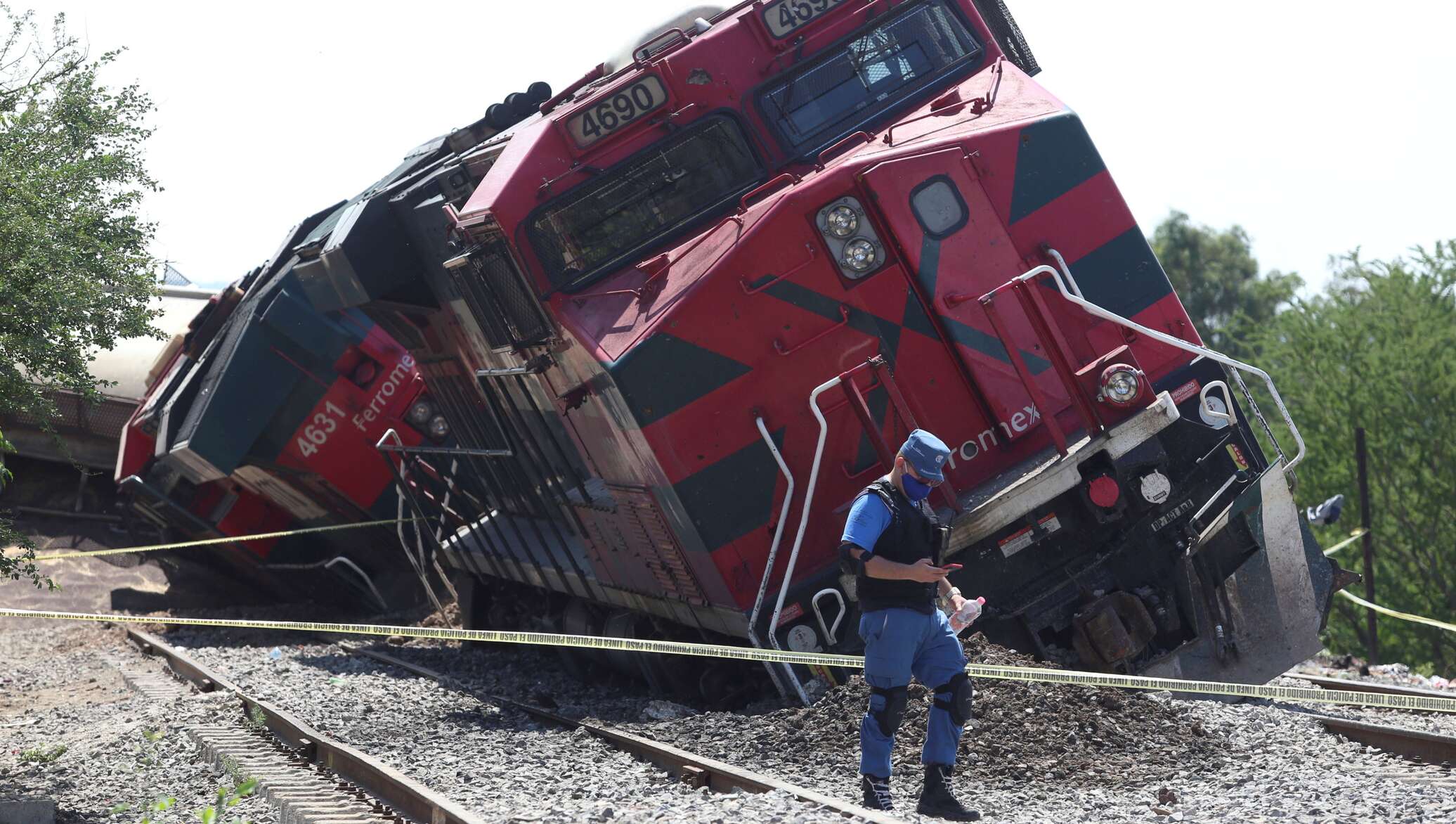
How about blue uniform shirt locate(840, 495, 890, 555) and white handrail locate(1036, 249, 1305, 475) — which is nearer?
blue uniform shirt locate(840, 495, 890, 555)

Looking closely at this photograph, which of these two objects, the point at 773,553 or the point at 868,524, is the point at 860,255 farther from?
the point at 868,524

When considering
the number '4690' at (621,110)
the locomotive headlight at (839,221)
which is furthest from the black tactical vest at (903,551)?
the number '4690' at (621,110)

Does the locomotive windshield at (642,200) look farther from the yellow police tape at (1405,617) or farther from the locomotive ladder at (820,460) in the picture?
the yellow police tape at (1405,617)

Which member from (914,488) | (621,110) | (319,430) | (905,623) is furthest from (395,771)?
(319,430)

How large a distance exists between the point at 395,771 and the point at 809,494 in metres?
2.37

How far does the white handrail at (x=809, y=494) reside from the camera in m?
7.38

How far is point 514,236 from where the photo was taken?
8055 millimetres

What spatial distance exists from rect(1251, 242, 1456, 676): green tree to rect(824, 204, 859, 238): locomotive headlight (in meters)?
14.9

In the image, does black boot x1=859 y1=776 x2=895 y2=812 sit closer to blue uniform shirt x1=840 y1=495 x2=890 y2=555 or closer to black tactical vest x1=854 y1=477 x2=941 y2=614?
black tactical vest x1=854 y1=477 x2=941 y2=614

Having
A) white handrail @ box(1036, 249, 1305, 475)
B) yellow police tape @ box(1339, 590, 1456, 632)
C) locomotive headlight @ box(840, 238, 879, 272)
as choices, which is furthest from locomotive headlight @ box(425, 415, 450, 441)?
yellow police tape @ box(1339, 590, 1456, 632)

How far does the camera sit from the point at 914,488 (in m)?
6.08

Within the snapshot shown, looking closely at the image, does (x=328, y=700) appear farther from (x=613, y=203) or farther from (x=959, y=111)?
(x=959, y=111)

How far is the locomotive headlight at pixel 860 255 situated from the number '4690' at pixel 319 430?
845cm

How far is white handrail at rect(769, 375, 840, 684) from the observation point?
738cm
